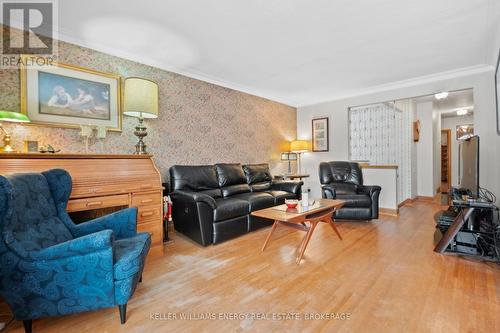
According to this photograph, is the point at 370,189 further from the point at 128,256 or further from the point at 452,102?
the point at 452,102

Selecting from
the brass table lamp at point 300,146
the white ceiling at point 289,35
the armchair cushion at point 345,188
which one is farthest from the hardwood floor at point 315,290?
the brass table lamp at point 300,146

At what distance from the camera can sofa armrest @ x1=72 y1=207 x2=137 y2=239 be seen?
1883 millimetres

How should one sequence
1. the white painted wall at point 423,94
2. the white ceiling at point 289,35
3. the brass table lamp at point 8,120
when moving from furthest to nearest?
the white painted wall at point 423,94 → the white ceiling at point 289,35 → the brass table lamp at point 8,120

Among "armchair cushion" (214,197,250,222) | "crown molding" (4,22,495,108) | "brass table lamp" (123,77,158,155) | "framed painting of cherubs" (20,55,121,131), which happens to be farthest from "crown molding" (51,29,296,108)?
"armchair cushion" (214,197,250,222)

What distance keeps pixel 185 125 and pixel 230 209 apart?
159cm

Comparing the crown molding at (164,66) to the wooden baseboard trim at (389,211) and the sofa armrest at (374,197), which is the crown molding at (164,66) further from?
the wooden baseboard trim at (389,211)

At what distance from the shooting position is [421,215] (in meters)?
4.27

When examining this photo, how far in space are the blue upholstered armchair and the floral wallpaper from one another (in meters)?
1.31

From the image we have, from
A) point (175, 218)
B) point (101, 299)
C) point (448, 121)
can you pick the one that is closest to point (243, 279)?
point (101, 299)

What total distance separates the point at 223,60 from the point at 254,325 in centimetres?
311

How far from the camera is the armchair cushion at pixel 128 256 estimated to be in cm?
146

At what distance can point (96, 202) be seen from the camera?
2.23 meters

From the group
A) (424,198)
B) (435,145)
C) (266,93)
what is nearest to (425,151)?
(435,145)

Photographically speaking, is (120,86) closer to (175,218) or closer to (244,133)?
(175,218)
